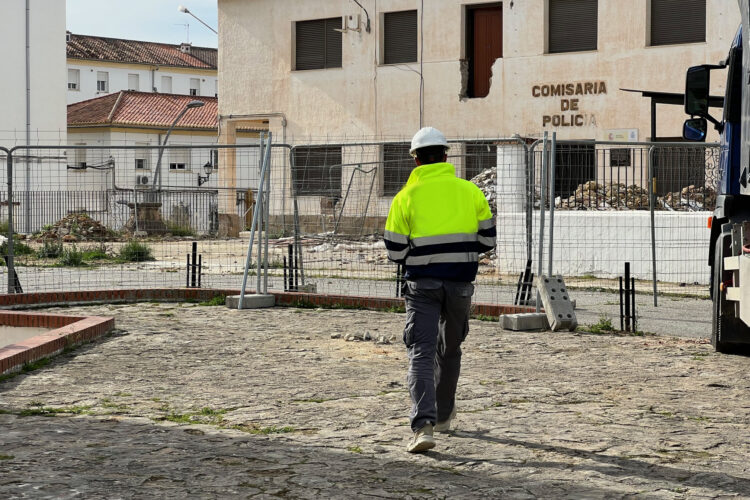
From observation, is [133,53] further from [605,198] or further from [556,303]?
[556,303]

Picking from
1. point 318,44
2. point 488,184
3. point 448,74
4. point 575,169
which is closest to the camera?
point 575,169

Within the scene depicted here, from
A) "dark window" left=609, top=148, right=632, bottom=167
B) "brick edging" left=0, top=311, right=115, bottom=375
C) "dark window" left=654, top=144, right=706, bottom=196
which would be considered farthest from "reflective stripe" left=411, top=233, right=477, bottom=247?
"dark window" left=609, top=148, right=632, bottom=167

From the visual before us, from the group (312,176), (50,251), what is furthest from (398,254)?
(50,251)

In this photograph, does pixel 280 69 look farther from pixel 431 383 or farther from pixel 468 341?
pixel 431 383

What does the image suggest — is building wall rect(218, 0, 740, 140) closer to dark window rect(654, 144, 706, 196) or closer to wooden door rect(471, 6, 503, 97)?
wooden door rect(471, 6, 503, 97)

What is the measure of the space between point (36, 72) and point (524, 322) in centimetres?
4036

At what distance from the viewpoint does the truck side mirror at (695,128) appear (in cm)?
1108

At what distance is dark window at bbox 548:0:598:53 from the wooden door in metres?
1.56

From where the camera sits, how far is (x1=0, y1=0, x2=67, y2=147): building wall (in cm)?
4738

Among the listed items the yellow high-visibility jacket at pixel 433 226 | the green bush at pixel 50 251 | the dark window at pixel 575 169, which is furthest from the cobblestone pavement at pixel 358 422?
the green bush at pixel 50 251

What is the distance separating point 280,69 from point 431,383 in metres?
27.5

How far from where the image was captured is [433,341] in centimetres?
667

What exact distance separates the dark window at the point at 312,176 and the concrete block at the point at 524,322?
4.05m

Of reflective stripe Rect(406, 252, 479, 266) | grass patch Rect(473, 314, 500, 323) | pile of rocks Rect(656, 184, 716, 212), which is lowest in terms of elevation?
grass patch Rect(473, 314, 500, 323)
